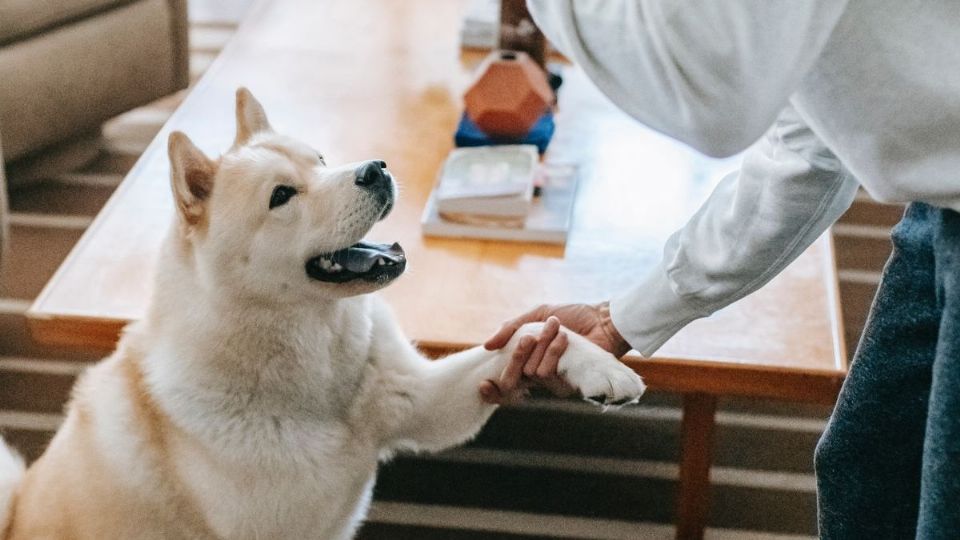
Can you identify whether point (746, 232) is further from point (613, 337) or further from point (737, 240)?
point (613, 337)

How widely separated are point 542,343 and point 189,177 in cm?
43

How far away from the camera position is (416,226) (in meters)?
1.86

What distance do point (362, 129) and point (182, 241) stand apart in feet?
2.93

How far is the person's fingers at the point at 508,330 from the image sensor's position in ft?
4.55

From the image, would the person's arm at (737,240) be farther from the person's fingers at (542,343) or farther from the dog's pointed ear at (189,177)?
the dog's pointed ear at (189,177)

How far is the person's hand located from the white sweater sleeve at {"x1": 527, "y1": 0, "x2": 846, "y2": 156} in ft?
1.54

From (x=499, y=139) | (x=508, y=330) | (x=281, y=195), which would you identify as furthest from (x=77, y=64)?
(x=508, y=330)

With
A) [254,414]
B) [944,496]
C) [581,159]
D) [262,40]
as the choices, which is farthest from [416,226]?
[944,496]

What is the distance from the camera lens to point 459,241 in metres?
1.83

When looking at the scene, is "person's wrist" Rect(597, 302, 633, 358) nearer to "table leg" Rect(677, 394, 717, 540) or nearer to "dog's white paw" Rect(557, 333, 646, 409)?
"dog's white paw" Rect(557, 333, 646, 409)

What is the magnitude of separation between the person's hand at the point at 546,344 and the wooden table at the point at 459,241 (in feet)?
0.62

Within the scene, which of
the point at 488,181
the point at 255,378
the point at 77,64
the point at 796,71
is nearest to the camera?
the point at 796,71

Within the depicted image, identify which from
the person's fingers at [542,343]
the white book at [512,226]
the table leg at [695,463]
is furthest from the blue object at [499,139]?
the person's fingers at [542,343]

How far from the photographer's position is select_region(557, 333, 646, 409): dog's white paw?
1.26 m
